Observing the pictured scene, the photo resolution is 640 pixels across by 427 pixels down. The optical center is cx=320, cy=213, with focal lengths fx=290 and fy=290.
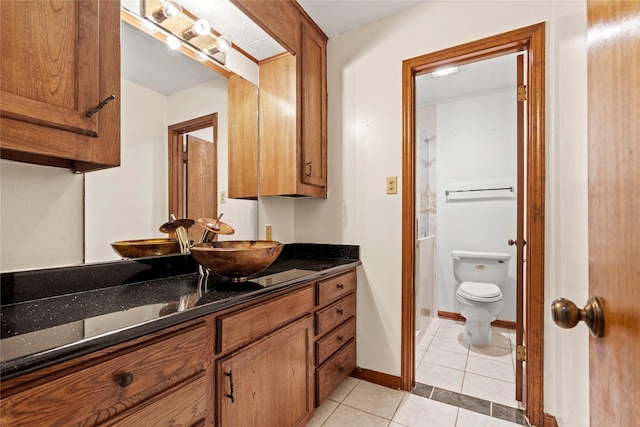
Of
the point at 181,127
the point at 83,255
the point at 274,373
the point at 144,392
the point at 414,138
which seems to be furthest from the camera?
the point at 414,138

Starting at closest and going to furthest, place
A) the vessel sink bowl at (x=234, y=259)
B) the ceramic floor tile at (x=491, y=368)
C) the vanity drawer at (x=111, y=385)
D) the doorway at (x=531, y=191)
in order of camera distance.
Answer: the vanity drawer at (x=111, y=385), the vessel sink bowl at (x=234, y=259), the doorway at (x=531, y=191), the ceramic floor tile at (x=491, y=368)

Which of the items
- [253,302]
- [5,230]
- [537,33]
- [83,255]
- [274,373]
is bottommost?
[274,373]

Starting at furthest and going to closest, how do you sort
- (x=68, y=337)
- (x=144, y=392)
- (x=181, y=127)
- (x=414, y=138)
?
(x=414, y=138) → (x=181, y=127) → (x=144, y=392) → (x=68, y=337)

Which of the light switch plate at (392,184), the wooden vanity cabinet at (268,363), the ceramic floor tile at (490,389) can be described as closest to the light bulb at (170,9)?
the wooden vanity cabinet at (268,363)

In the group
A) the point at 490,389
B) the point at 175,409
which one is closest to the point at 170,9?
the point at 175,409

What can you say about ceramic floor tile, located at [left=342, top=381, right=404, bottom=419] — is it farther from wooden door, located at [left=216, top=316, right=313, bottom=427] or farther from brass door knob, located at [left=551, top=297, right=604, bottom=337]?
brass door knob, located at [left=551, top=297, right=604, bottom=337]

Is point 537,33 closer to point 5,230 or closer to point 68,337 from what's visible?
point 68,337

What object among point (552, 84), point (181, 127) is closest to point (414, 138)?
point (552, 84)

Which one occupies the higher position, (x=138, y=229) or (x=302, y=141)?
(x=302, y=141)

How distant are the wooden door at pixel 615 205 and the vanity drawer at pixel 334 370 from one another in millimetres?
1287

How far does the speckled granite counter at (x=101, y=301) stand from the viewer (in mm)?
604

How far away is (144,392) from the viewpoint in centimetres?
74

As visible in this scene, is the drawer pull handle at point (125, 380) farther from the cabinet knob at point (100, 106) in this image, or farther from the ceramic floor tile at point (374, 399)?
the ceramic floor tile at point (374, 399)

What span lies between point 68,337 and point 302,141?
1.54 meters
